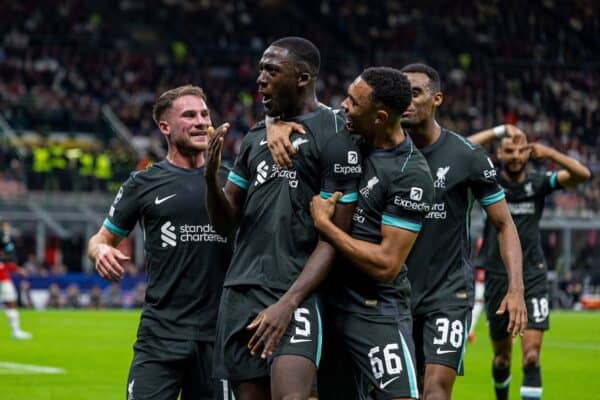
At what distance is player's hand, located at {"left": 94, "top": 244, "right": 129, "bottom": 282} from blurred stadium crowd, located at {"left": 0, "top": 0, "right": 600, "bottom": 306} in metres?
28.1

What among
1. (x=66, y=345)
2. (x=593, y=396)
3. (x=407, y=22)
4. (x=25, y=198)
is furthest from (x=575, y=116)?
(x=593, y=396)

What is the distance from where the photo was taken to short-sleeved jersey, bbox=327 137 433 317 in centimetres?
697

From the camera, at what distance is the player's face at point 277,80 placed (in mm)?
6910

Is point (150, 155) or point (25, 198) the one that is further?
point (150, 155)

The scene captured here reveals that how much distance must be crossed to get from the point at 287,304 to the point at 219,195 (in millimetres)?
739

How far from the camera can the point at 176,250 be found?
793 cm

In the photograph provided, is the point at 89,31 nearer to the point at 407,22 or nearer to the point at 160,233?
the point at 407,22

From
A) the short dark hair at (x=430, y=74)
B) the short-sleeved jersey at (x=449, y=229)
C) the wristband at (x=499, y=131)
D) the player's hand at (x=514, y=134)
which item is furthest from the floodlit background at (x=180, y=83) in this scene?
the short dark hair at (x=430, y=74)

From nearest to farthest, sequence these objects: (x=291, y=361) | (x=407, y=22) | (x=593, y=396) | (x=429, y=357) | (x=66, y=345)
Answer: (x=291, y=361) → (x=429, y=357) → (x=593, y=396) → (x=66, y=345) → (x=407, y=22)

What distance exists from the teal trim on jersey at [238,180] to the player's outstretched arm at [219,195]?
20mm

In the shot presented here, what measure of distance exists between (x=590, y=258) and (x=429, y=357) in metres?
33.0

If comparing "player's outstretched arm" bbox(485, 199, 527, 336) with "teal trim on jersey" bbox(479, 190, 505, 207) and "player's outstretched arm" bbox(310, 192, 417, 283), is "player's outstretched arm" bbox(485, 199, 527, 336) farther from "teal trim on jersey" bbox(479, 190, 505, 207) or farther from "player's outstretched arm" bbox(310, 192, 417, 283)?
"player's outstretched arm" bbox(310, 192, 417, 283)

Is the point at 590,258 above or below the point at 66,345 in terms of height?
below

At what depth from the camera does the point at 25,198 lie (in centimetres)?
3488
